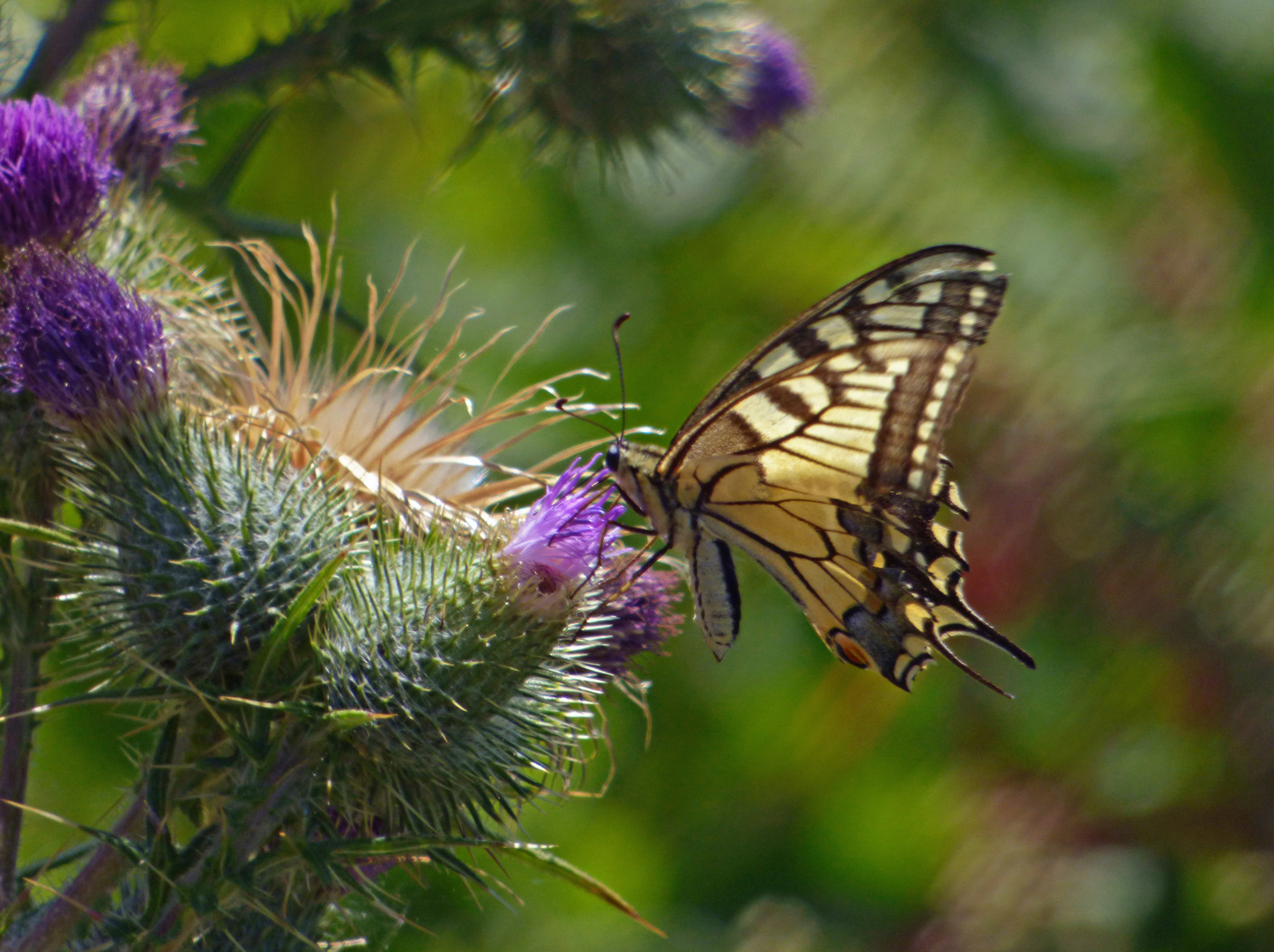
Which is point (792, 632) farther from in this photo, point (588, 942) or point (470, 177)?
point (470, 177)

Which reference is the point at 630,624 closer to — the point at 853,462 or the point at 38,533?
the point at 853,462

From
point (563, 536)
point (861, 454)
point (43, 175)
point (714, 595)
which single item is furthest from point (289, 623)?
point (861, 454)

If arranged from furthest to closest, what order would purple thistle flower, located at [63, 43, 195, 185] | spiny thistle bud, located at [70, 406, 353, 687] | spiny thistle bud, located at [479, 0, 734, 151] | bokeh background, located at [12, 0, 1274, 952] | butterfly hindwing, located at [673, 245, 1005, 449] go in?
bokeh background, located at [12, 0, 1274, 952] → spiny thistle bud, located at [479, 0, 734, 151] → purple thistle flower, located at [63, 43, 195, 185] → butterfly hindwing, located at [673, 245, 1005, 449] → spiny thistle bud, located at [70, 406, 353, 687]

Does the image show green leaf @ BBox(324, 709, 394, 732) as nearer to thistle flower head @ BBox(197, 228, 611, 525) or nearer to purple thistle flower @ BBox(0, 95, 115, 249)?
thistle flower head @ BBox(197, 228, 611, 525)

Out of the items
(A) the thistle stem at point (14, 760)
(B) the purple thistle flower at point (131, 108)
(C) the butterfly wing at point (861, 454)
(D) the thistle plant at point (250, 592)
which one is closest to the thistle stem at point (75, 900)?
(D) the thistle plant at point (250, 592)

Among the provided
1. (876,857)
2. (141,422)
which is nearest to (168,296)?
(141,422)

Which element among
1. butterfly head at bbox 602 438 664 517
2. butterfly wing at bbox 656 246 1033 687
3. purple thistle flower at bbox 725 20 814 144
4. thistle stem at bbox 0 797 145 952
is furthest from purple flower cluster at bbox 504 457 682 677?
purple thistle flower at bbox 725 20 814 144

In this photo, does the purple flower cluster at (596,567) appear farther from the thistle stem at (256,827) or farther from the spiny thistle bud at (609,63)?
the spiny thistle bud at (609,63)
